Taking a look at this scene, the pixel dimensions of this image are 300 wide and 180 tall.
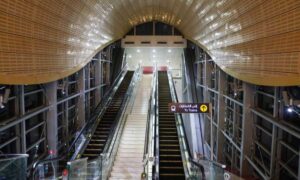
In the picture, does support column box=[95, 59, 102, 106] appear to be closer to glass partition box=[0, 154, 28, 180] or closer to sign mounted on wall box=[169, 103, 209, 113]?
sign mounted on wall box=[169, 103, 209, 113]

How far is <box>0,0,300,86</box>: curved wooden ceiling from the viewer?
21.2ft

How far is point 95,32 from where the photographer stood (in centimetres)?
1527

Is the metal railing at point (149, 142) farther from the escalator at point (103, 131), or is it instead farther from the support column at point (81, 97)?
the support column at point (81, 97)

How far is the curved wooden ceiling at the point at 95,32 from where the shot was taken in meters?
6.47

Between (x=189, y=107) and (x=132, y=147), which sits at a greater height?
(x=189, y=107)

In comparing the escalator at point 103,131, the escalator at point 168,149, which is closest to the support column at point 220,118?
the escalator at point 168,149

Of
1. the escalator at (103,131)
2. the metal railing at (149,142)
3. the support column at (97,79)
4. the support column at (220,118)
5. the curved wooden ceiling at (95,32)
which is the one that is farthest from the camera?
the support column at (97,79)

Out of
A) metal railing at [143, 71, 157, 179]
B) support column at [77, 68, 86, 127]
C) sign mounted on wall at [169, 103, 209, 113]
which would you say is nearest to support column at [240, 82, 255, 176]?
sign mounted on wall at [169, 103, 209, 113]

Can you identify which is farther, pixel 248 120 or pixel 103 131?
pixel 103 131

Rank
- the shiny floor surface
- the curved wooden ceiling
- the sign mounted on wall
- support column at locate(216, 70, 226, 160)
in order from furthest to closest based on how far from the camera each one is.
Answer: support column at locate(216, 70, 226, 160), the shiny floor surface, the sign mounted on wall, the curved wooden ceiling

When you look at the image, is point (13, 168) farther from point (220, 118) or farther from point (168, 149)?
point (220, 118)

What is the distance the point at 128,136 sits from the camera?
12953 millimetres

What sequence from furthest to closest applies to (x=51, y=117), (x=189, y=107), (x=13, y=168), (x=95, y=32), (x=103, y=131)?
1. (x=95, y=32)
2. (x=103, y=131)
3. (x=51, y=117)
4. (x=189, y=107)
5. (x=13, y=168)

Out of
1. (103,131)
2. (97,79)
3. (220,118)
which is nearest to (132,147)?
(103,131)
